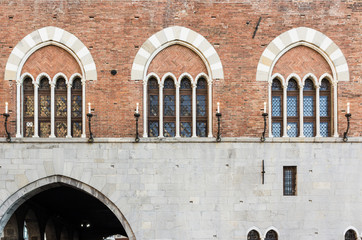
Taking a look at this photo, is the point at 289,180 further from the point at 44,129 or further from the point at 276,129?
the point at 44,129

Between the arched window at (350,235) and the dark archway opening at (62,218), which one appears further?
the dark archway opening at (62,218)

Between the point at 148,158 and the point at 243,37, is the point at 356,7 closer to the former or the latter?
the point at 243,37

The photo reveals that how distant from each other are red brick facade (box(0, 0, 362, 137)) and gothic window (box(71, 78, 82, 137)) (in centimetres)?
38

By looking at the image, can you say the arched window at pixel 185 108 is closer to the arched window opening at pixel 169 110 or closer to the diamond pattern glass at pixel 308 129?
the arched window opening at pixel 169 110

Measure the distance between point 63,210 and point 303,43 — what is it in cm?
1312

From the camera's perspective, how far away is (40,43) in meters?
13.3

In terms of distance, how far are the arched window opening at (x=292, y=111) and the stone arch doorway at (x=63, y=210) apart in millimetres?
5525

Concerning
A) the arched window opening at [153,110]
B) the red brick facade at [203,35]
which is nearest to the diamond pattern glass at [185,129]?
the arched window opening at [153,110]

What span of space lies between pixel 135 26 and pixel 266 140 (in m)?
5.08

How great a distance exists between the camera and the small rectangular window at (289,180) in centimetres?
1301

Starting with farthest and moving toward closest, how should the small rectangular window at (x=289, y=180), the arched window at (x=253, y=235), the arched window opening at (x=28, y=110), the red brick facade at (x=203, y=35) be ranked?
the arched window opening at (x=28, y=110) < the red brick facade at (x=203, y=35) < the small rectangular window at (x=289, y=180) < the arched window at (x=253, y=235)

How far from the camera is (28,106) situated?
13344mm

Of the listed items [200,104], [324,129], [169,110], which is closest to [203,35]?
[200,104]

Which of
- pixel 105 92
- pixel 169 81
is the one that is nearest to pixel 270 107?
pixel 169 81
